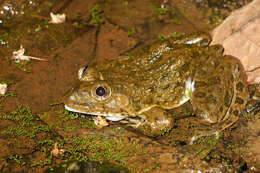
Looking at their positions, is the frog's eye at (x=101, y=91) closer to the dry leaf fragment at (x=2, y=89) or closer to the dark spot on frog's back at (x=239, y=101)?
the dry leaf fragment at (x=2, y=89)

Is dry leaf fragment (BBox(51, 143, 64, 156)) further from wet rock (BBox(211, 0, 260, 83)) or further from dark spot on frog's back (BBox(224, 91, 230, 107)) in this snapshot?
wet rock (BBox(211, 0, 260, 83))

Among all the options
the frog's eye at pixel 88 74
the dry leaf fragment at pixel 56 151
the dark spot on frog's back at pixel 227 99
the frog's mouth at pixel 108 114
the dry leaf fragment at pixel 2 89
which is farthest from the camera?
the dry leaf fragment at pixel 2 89

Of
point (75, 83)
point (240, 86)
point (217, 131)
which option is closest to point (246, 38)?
point (240, 86)

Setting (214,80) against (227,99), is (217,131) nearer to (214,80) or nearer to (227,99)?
(227,99)

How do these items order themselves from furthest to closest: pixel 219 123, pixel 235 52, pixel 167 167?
1. pixel 235 52
2. pixel 219 123
3. pixel 167 167

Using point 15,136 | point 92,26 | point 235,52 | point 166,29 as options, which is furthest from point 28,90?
point 235,52

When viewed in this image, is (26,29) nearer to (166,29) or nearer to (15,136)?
(15,136)

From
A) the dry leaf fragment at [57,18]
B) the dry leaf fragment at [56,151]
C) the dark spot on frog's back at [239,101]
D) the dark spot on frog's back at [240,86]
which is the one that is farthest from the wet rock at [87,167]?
the dry leaf fragment at [57,18]
